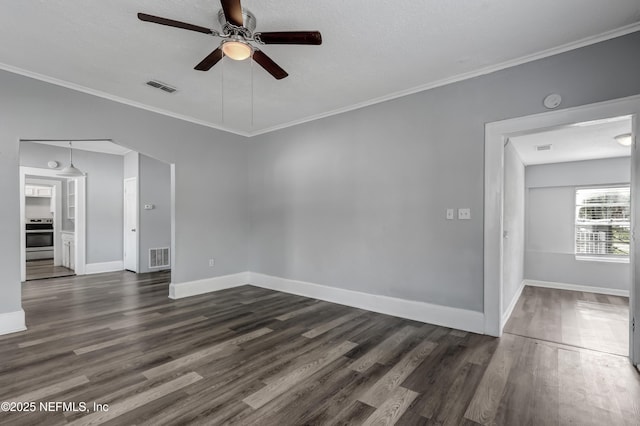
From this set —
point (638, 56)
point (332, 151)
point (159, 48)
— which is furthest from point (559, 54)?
point (159, 48)

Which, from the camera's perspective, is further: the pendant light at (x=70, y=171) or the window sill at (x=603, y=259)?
the pendant light at (x=70, y=171)

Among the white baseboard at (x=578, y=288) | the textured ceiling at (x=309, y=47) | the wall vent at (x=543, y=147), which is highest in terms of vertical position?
the textured ceiling at (x=309, y=47)

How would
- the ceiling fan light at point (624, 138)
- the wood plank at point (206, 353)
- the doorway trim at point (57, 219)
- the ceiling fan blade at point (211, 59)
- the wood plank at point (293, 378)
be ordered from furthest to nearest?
the doorway trim at point (57, 219)
the ceiling fan light at point (624, 138)
the wood plank at point (206, 353)
the ceiling fan blade at point (211, 59)
the wood plank at point (293, 378)

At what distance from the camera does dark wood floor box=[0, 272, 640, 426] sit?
1.98 metres

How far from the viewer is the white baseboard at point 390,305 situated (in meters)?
3.39

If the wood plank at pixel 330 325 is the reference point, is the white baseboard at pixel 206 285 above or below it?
above

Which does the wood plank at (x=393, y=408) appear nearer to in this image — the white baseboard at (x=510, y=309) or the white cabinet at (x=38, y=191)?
the white baseboard at (x=510, y=309)

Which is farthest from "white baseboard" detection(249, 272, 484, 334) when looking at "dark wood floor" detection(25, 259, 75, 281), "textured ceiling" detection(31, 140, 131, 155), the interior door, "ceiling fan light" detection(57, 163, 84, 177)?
"dark wood floor" detection(25, 259, 75, 281)

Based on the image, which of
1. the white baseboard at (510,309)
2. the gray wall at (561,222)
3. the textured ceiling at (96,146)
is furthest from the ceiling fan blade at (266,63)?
the gray wall at (561,222)

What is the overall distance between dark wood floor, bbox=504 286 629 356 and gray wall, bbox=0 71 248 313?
441cm

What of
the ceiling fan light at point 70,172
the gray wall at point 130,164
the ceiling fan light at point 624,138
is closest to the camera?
the ceiling fan light at point 624,138

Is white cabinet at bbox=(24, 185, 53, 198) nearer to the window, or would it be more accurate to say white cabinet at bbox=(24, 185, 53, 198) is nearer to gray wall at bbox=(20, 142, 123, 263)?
gray wall at bbox=(20, 142, 123, 263)

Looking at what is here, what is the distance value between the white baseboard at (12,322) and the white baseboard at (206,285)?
Answer: 66.4 inches

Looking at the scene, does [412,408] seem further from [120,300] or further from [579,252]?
[579,252]
